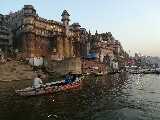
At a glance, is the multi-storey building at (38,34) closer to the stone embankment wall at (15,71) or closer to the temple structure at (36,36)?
the temple structure at (36,36)

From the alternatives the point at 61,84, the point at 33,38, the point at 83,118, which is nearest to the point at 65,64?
the point at 33,38

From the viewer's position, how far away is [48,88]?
4497 centimetres

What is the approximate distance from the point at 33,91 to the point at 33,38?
61.8 meters

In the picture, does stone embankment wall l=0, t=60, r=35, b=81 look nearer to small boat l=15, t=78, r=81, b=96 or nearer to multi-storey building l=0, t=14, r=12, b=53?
multi-storey building l=0, t=14, r=12, b=53

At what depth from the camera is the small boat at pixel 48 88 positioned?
42125mm

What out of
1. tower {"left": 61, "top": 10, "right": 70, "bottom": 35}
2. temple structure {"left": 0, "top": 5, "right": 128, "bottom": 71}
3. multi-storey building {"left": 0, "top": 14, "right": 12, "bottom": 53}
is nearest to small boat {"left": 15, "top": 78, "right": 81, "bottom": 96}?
Answer: temple structure {"left": 0, "top": 5, "right": 128, "bottom": 71}

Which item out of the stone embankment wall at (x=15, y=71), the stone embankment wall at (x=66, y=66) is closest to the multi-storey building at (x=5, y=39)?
the stone embankment wall at (x=66, y=66)

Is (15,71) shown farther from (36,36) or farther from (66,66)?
(36,36)

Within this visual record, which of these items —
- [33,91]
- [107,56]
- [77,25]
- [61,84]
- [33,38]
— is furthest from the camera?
[107,56]

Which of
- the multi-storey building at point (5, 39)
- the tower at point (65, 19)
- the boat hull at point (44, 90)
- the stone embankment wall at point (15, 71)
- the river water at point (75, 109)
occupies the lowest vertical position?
the river water at point (75, 109)

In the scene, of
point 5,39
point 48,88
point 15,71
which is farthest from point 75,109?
point 5,39

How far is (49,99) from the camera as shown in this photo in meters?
40.1

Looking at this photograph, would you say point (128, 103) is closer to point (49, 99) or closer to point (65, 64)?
point (49, 99)

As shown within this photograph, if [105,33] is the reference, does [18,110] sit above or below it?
below
